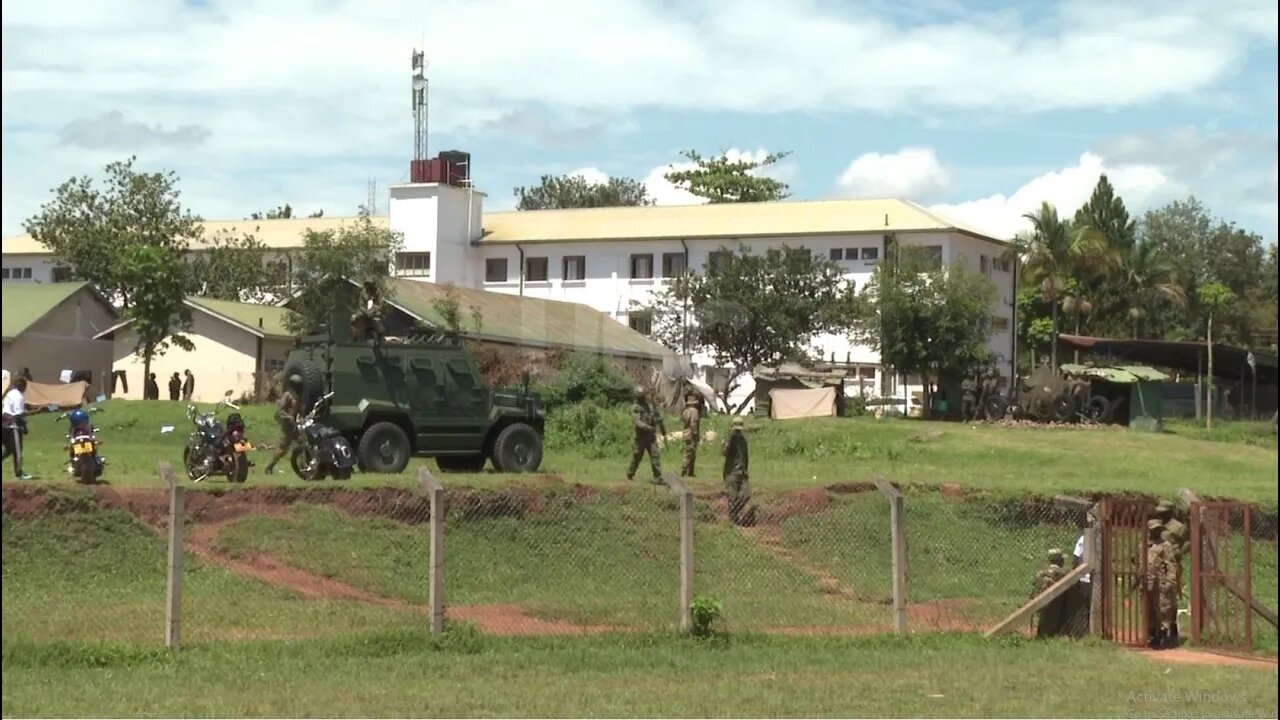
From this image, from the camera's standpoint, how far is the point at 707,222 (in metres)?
64.4

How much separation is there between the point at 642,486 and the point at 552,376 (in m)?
20.4

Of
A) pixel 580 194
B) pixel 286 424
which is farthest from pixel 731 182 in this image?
pixel 286 424

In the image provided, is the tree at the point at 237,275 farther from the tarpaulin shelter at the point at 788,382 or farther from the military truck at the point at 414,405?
the military truck at the point at 414,405

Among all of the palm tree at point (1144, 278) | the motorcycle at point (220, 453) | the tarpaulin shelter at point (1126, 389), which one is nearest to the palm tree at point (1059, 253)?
the palm tree at point (1144, 278)

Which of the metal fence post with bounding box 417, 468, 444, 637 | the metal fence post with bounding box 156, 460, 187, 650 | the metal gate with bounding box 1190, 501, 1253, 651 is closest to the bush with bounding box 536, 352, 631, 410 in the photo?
the metal gate with bounding box 1190, 501, 1253, 651

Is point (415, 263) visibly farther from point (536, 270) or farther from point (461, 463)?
point (461, 463)

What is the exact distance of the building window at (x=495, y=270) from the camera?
6756 centimetres

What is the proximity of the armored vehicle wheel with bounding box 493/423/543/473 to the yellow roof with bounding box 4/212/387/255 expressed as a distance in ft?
142

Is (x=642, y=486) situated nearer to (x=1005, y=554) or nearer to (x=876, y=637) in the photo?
(x=1005, y=554)

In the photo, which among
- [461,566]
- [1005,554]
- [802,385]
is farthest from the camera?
[802,385]

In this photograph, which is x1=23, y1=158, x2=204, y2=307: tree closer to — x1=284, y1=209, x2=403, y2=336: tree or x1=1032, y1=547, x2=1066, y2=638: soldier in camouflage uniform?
x1=284, y1=209, x2=403, y2=336: tree

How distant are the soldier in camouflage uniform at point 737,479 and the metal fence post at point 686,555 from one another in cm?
630

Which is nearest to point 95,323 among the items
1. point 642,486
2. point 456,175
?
point 456,175

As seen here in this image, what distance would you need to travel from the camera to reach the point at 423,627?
14.9 m
